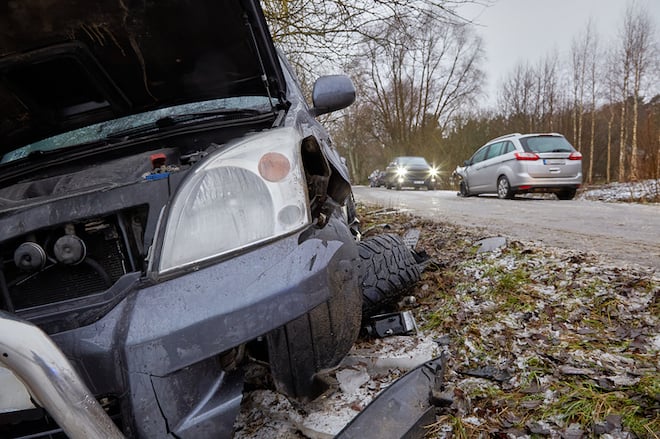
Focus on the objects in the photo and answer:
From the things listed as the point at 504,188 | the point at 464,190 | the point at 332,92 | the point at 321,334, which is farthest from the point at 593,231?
the point at 464,190

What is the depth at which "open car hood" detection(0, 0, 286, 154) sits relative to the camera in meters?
1.71

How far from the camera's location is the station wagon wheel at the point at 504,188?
909 cm

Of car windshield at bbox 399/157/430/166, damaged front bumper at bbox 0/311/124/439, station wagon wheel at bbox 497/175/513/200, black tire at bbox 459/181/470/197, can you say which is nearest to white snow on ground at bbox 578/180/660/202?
station wagon wheel at bbox 497/175/513/200

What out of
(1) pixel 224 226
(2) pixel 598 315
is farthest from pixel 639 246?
(1) pixel 224 226

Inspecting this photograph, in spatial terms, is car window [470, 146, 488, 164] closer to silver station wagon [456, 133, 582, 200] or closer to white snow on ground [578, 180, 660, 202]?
Result: silver station wagon [456, 133, 582, 200]

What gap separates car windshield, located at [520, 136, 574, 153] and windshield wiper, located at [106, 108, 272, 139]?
8.50 m

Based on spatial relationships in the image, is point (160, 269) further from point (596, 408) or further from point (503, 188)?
point (503, 188)

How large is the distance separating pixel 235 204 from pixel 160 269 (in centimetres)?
28

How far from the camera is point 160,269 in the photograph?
3.27 feet

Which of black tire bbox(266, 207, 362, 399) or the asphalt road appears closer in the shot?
black tire bbox(266, 207, 362, 399)

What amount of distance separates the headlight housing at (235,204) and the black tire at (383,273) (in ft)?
2.74

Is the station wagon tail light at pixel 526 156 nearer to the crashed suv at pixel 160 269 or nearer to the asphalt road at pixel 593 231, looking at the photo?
the asphalt road at pixel 593 231

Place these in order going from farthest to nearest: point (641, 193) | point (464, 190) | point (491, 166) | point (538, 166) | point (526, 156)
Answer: point (464, 190), point (491, 166), point (641, 193), point (526, 156), point (538, 166)

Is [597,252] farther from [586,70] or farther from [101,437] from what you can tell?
[586,70]
